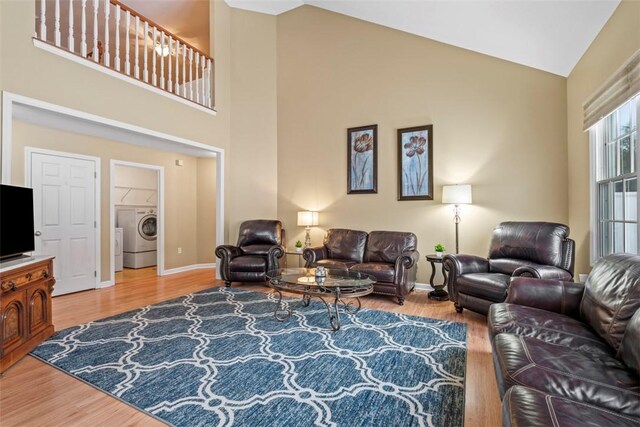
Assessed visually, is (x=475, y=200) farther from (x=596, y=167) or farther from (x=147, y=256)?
(x=147, y=256)

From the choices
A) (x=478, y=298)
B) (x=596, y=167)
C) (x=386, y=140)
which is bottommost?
(x=478, y=298)

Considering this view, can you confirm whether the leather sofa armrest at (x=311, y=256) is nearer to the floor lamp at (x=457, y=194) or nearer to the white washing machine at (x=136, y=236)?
the floor lamp at (x=457, y=194)

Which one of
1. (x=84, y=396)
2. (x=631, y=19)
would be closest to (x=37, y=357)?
(x=84, y=396)

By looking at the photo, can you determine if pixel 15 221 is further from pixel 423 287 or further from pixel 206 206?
pixel 423 287

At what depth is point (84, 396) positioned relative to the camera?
78.2 inches

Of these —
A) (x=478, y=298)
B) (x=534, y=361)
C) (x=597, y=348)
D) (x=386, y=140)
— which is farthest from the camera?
(x=386, y=140)

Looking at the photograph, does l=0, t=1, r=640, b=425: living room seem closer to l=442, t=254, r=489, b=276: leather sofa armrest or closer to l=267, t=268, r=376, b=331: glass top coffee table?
l=267, t=268, r=376, b=331: glass top coffee table

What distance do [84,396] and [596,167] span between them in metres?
4.77

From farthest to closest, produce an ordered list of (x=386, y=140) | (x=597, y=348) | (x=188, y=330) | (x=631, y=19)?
(x=386, y=140)
(x=188, y=330)
(x=631, y=19)
(x=597, y=348)

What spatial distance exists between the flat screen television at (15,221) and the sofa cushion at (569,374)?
3.67 meters

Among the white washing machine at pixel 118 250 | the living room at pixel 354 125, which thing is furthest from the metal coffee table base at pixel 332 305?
the white washing machine at pixel 118 250

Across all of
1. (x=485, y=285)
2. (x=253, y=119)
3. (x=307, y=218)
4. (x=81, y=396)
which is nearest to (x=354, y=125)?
(x=307, y=218)

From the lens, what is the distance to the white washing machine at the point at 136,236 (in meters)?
6.68

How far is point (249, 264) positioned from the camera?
4809 millimetres
